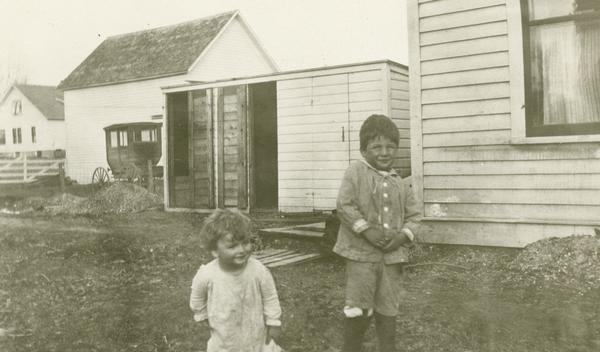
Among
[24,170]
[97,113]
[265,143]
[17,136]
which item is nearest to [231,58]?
[97,113]

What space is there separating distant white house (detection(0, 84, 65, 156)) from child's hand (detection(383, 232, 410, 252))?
4385cm

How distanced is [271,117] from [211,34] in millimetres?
14579

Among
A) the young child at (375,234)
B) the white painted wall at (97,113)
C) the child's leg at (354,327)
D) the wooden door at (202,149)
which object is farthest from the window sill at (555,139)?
the white painted wall at (97,113)

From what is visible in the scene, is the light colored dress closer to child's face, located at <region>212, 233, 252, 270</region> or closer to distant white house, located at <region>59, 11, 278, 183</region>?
child's face, located at <region>212, 233, 252, 270</region>

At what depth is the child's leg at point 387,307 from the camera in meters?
3.22

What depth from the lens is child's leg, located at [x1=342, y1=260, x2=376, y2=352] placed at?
3.19m

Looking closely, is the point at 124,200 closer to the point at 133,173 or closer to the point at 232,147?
the point at 232,147

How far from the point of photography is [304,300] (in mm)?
4883

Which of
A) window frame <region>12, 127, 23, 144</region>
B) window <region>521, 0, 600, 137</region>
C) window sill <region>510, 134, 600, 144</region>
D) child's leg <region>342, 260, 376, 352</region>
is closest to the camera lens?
child's leg <region>342, 260, 376, 352</region>

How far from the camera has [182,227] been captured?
10.2 m

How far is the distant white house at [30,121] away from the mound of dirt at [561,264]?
42517 mm

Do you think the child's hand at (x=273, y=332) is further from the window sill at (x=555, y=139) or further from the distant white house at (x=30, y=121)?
the distant white house at (x=30, y=121)

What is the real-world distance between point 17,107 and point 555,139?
4681 centimetres

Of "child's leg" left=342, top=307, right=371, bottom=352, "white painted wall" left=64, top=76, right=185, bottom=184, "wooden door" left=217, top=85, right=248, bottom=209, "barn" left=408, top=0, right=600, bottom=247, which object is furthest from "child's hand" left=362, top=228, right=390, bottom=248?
"white painted wall" left=64, top=76, right=185, bottom=184
